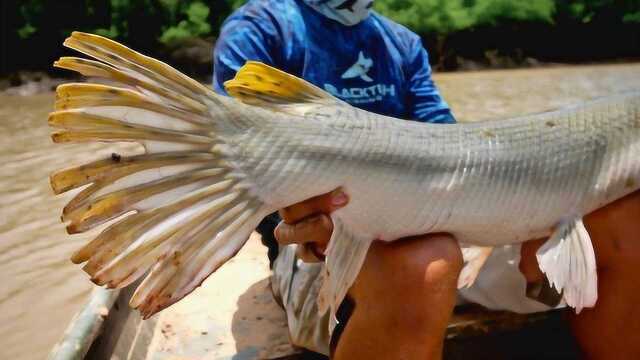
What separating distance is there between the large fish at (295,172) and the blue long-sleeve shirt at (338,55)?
68cm

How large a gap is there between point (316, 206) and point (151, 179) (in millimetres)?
399

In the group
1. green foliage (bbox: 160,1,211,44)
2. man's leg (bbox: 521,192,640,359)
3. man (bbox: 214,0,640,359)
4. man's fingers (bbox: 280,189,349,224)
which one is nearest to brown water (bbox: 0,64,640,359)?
man's fingers (bbox: 280,189,349,224)

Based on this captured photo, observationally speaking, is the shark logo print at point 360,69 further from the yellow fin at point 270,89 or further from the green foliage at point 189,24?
the green foliage at point 189,24

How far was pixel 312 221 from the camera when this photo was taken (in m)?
1.54

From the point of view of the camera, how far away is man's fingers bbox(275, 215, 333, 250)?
1541 millimetres

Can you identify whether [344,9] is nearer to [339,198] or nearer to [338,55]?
[338,55]

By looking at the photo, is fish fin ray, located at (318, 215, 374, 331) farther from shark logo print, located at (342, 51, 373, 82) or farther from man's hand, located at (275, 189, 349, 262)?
shark logo print, located at (342, 51, 373, 82)

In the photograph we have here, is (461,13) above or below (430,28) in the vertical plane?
above

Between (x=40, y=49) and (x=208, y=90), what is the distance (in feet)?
62.2

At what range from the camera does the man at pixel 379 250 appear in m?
1.53

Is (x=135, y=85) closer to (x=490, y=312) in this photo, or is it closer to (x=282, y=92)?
(x=282, y=92)

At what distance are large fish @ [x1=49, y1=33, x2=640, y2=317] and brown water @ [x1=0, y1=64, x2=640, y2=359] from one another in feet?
0.42

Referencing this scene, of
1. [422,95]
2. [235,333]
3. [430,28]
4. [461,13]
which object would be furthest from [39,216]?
[461,13]

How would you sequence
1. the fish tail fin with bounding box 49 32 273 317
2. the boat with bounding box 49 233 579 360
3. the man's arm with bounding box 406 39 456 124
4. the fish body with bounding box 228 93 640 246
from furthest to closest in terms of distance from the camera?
the man's arm with bounding box 406 39 456 124
the boat with bounding box 49 233 579 360
the fish body with bounding box 228 93 640 246
the fish tail fin with bounding box 49 32 273 317
